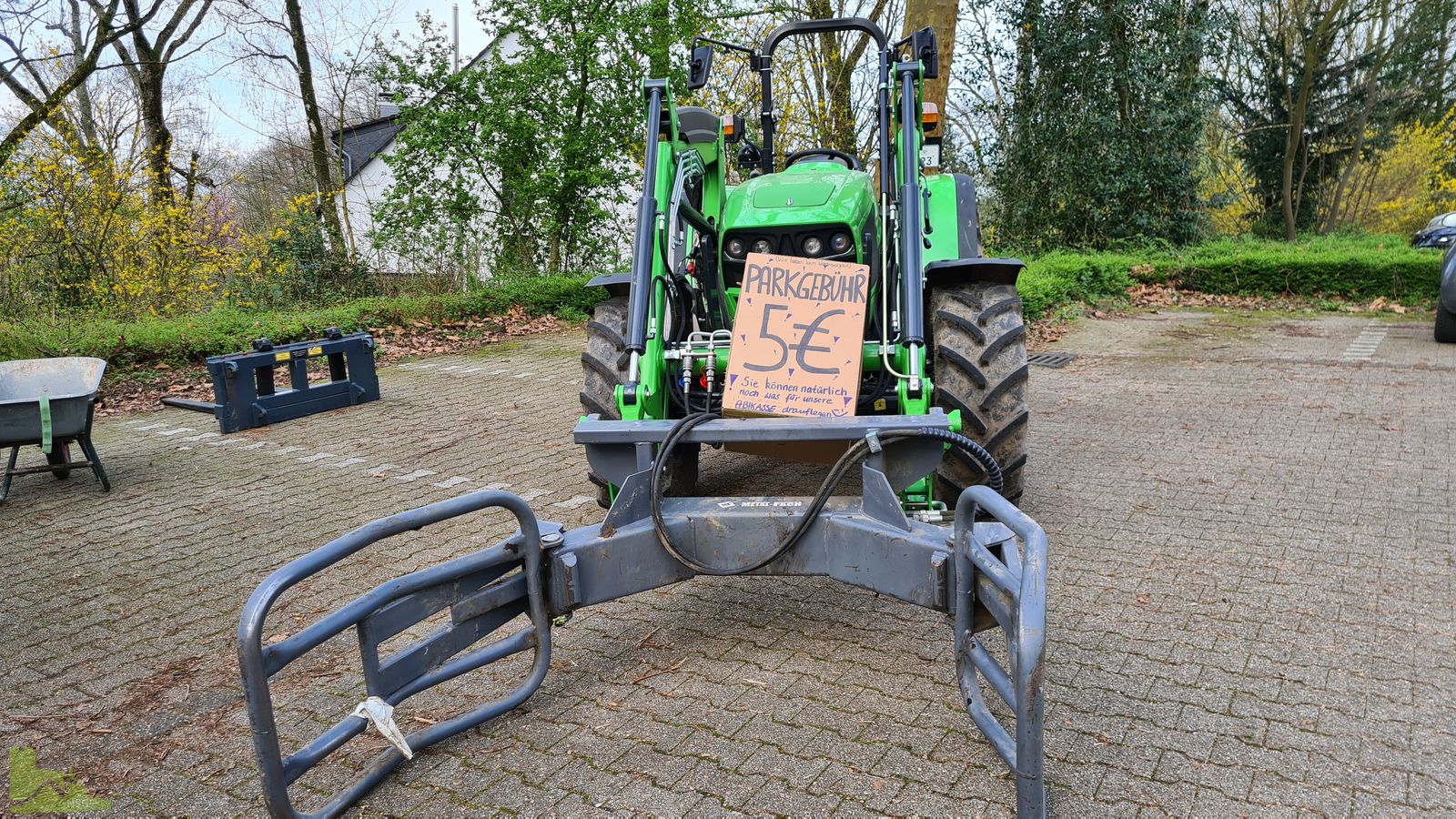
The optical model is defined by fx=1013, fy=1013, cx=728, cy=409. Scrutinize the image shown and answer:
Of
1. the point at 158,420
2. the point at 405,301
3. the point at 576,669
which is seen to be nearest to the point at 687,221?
the point at 576,669

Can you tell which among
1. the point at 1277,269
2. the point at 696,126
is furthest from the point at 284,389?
the point at 1277,269

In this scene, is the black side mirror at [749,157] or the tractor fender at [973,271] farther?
the black side mirror at [749,157]

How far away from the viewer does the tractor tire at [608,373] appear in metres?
4.87

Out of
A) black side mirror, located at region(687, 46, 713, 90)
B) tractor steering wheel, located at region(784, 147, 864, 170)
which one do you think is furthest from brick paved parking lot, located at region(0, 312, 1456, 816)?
black side mirror, located at region(687, 46, 713, 90)

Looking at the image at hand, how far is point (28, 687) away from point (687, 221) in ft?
10.8

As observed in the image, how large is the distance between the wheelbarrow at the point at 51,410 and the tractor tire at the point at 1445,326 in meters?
11.8

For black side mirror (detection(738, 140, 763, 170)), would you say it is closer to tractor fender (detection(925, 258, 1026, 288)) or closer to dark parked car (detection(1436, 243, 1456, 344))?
tractor fender (detection(925, 258, 1026, 288))

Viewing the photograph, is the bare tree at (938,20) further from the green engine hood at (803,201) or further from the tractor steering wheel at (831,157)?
the green engine hood at (803,201)

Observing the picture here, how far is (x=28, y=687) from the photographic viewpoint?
368cm

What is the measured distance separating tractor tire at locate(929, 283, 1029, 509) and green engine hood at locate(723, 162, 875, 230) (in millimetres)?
676

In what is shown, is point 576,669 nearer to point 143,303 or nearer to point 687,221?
point 687,221

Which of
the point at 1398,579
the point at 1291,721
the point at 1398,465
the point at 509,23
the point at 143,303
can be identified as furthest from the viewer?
the point at 509,23

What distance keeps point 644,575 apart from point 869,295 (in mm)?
1915

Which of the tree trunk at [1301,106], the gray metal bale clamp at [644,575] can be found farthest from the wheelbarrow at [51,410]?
the tree trunk at [1301,106]
